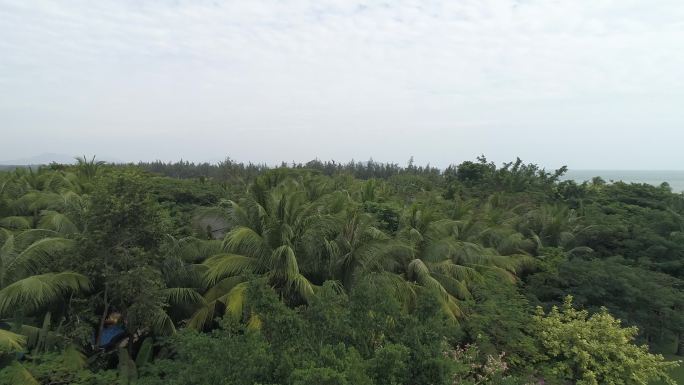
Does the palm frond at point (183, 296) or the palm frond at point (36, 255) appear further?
the palm frond at point (183, 296)

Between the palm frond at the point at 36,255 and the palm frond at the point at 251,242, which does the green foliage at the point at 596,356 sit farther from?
the palm frond at the point at 36,255

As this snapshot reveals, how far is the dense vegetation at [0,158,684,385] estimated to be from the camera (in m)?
5.59

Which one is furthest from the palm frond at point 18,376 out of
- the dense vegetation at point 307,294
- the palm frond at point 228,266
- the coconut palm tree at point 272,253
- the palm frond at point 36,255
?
the palm frond at point 228,266

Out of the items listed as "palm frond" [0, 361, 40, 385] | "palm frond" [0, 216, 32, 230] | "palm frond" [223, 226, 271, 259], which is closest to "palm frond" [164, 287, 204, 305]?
"palm frond" [223, 226, 271, 259]

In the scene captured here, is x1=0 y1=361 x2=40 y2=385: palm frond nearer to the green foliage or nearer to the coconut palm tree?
the coconut palm tree

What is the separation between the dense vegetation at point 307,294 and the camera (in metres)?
5.59

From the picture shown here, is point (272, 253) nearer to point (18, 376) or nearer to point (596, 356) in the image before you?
point (18, 376)

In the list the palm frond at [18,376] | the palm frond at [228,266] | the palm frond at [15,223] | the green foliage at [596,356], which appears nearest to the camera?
the palm frond at [18,376]

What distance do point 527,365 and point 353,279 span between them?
430 centimetres

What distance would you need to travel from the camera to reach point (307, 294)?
8781 mm

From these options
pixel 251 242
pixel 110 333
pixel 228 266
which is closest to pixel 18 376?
pixel 228 266

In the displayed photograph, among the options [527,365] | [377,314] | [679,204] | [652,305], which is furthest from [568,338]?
[679,204]

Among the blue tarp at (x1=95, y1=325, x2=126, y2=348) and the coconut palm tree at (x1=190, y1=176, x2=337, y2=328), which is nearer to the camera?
the coconut palm tree at (x1=190, y1=176, x2=337, y2=328)

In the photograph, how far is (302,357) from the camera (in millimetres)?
5094
